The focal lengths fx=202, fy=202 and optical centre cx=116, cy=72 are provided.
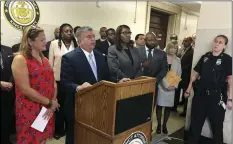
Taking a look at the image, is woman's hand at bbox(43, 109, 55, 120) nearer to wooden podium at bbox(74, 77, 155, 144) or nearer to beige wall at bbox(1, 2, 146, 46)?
wooden podium at bbox(74, 77, 155, 144)

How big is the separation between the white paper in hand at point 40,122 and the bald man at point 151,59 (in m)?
1.61

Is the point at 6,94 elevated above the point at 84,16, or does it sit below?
below

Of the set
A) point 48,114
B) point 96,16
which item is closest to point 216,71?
point 48,114

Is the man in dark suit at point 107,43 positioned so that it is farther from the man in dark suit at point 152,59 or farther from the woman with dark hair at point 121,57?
the woman with dark hair at point 121,57

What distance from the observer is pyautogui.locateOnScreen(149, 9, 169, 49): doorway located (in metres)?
6.83

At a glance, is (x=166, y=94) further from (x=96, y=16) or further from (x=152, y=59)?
(x=96, y=16)

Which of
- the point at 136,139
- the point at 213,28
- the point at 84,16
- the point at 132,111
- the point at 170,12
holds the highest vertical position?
the point at 170,12

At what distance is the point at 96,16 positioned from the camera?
4.84 m

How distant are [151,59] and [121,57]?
0.61m

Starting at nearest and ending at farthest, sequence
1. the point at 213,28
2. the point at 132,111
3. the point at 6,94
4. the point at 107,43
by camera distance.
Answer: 1. the point at 132,111
2. the point at 6,94
3. the point at 213,28
4. the point at 107,43

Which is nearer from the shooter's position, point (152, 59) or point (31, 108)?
point (31, 108)

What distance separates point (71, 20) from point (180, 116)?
9.89ft

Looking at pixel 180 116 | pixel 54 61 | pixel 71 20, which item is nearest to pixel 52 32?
pixel 71 20

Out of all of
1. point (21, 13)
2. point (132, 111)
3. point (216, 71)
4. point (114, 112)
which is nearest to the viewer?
point (114, 112)
